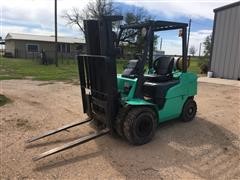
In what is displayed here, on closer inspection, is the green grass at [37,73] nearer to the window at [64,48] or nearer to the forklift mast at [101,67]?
the forklift mast at [101,67]

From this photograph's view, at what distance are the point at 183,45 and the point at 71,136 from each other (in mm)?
2920

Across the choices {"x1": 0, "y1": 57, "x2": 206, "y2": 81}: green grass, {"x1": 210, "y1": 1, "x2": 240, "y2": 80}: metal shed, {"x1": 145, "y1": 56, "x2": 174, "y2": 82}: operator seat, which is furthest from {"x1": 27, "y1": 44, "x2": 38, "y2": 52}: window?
{"x1": 145, "y1": 56, "x2": 174, "y2": 82}: operator seat

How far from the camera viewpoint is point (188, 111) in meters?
5.66

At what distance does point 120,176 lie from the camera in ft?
11.3

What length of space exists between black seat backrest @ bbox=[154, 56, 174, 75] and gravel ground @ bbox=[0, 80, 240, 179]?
3.88 ft

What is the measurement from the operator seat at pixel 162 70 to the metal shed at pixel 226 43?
30.7ft

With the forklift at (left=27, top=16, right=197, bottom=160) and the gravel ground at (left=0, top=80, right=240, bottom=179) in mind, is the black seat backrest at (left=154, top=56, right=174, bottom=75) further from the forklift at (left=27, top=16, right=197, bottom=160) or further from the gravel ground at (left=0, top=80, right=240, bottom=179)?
the gravel ground at (left=0, top=80, right=240, bottom=179)

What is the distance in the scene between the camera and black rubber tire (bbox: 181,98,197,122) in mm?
5543

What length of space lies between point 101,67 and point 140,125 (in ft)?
4.02

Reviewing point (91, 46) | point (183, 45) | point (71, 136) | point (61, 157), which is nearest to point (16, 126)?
point (71, 136)

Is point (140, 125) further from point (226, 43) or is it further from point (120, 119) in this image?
point (226, 43)

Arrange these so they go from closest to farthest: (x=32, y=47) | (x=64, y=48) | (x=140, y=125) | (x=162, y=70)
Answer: (x=140, y=125) → (x=162, y=70) → (x=32, y=47) → (x=64, y=48)

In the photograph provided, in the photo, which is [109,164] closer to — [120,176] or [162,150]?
[120,176]

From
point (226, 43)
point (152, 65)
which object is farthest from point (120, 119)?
point (226, 43)
